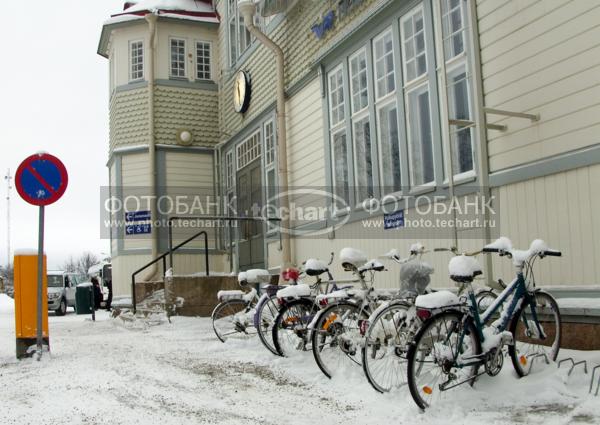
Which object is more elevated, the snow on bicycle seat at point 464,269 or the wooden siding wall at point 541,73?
the wooden siding wall at point 541,73

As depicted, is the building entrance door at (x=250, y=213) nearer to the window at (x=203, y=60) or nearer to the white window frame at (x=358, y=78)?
the window at (x=203, y=60)

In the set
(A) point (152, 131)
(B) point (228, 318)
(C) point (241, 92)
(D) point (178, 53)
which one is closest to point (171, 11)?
(D) point (178, 53)

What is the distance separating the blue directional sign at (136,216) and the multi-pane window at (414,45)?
29.1 ft

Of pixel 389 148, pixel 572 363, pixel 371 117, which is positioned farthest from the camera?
pixel 371 117

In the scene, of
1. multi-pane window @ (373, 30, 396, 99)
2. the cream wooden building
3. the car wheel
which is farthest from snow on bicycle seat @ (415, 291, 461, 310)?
the car wheel

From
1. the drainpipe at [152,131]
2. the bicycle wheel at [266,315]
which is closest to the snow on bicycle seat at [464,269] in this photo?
the bicycle wheel at [266,315]

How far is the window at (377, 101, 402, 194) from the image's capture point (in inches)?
351

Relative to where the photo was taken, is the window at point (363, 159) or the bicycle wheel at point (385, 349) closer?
the bicycle wheel at point (385, 349)

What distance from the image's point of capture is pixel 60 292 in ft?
80.7

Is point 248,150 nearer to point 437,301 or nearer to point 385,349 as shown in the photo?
point 385,349

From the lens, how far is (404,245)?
8.62 meters

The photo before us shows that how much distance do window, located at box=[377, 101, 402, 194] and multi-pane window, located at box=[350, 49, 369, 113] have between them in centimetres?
55

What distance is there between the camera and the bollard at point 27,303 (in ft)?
24.6

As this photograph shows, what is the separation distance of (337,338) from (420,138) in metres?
3.48
